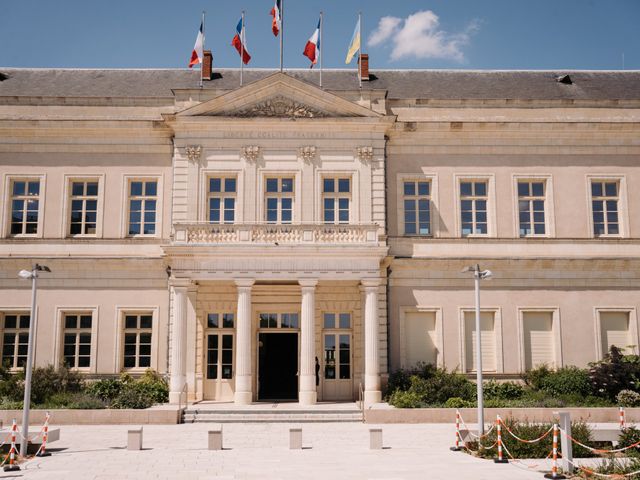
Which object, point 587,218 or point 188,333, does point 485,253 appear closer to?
point 587,218

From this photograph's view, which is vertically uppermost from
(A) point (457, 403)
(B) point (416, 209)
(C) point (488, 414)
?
(B) point (416, 209)

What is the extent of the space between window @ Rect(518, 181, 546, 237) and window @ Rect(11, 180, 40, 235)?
18.2 metres

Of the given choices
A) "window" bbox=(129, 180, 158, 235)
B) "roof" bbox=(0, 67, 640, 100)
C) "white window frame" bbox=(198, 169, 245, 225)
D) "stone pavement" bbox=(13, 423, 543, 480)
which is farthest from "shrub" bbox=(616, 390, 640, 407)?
"window" bbox=(129, 180, 158, 235)

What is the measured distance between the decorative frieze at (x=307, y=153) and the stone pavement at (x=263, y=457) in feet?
32.8

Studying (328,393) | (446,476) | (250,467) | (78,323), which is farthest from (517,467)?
(78,323)

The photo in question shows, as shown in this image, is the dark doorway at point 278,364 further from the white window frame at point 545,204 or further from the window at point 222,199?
the white window frame at point 545,204

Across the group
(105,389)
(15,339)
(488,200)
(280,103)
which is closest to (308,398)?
(105,389)

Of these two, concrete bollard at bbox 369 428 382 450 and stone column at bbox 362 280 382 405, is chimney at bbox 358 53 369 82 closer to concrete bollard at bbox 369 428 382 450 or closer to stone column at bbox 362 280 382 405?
stone column at bbox 362 280 382 405

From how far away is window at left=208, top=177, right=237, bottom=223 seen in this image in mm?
26266

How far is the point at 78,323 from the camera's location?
2641cm

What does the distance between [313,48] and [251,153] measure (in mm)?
5049

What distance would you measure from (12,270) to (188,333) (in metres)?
6.99

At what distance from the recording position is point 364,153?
26.4m

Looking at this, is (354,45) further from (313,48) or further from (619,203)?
(619,203)
